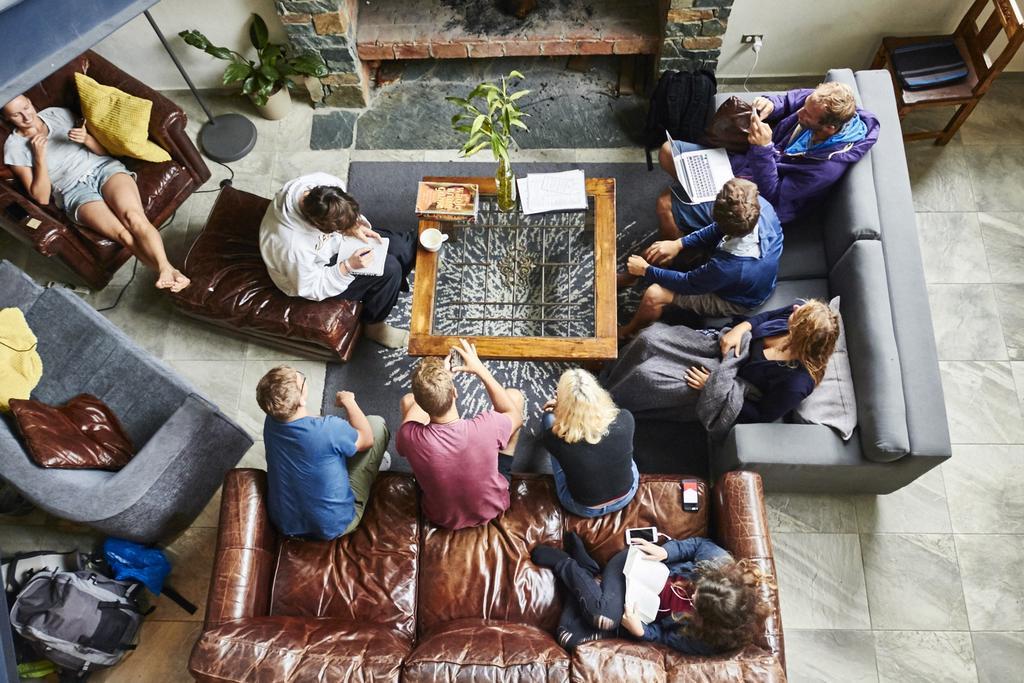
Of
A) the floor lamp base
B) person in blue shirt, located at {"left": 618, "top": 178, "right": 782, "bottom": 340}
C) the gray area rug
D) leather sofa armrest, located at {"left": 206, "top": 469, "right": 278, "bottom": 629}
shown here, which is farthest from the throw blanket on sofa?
person in blue shirt, located at {"left": 618, "top": 178, "right": 782, "bottom": 340}

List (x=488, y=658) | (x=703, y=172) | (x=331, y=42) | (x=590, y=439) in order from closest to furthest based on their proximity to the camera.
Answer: (x=488, y=658) → (x=590, y=439) → (x=703, y=172) → (x=331, y=42)

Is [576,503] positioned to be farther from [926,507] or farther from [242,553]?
[926,507]

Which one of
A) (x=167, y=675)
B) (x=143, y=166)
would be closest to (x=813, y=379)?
(x=167, y=675)

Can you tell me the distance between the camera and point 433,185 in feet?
11.6

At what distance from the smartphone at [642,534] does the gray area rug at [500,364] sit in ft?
2.01

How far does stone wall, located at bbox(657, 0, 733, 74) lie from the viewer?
3.72 m

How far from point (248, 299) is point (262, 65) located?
4.92 ft

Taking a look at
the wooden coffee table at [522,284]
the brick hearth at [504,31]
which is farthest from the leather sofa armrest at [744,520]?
the brick hearth at [504,31]

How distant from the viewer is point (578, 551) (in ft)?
9.22

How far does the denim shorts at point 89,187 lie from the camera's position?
354 cm

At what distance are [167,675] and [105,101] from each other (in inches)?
107

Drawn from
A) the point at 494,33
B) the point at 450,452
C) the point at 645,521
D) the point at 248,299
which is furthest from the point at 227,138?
the point at 645,521

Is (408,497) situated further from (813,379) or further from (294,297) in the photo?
(813,379)

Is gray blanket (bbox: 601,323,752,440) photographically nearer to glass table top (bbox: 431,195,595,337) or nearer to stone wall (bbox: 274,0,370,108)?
glass table top (bbox: 431,195,595,337)
